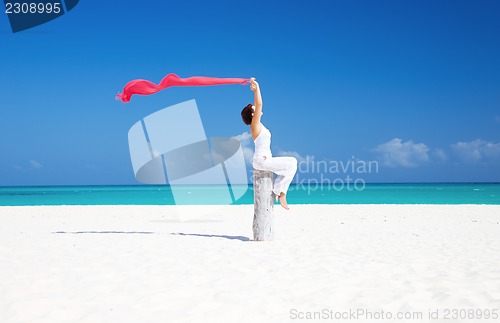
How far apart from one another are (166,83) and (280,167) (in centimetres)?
247

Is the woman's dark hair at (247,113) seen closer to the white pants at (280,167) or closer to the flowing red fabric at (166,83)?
the flowing red fabric at (166,83)

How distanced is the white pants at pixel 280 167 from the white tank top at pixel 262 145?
0.16 feet

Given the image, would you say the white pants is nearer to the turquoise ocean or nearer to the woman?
the woman

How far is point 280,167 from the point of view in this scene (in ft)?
23.6

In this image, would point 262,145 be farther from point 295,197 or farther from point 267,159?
point 295,197

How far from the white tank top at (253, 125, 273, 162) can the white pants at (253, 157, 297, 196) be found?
0.05 m

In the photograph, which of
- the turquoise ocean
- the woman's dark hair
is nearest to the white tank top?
the woman's dark hair
